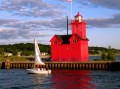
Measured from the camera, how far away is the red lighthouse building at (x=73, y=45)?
9900 cm

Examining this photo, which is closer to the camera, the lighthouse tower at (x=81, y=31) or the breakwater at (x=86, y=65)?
the breakwater at (x=86, y=65)

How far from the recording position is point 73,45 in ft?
326

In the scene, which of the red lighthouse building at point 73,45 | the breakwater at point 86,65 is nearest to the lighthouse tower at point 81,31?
the red lighthouse building at point 73,45

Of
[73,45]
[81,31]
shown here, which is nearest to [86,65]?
[73,45]

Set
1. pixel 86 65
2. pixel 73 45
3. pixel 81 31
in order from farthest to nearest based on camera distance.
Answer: pixel 81 31 → pixel 73 45 → pixel 86 65

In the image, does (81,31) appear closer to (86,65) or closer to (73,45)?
(73,45)

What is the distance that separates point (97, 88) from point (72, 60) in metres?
43.1

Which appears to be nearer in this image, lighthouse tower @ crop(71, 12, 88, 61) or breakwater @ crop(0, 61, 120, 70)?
breakwater @ crop(0, 61, 120, 70)

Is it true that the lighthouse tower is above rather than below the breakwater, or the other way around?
above

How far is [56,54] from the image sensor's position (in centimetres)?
10156

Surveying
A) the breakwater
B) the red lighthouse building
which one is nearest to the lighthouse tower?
the red lighthouse building

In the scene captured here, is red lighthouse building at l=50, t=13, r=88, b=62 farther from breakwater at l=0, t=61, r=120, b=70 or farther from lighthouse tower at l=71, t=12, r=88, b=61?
breakwater at l=0, t=61, r=120, b=70

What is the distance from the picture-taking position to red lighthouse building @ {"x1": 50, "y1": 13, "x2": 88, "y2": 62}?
325ft

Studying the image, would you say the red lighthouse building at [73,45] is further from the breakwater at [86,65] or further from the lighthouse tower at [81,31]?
the breakwater at [86,65]
